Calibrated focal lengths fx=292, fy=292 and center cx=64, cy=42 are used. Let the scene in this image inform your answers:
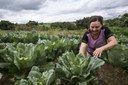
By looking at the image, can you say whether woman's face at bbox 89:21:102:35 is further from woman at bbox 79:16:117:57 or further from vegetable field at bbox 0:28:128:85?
vegetable field at bbox 0:28:128:85

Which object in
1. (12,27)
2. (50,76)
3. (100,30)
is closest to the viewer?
(50,76)

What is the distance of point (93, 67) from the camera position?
13.2 ft

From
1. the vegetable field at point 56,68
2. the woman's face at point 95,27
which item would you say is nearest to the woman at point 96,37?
the woman's face at point 95,27

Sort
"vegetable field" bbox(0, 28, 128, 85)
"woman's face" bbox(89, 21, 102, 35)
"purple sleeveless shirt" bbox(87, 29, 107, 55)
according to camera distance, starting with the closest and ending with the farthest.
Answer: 1. "vegetable field" bbox(0, 28, 128, 85)
2. "woman's face" bbox(89, 21, 102, 35)
3. "purple sleeveless shirt" bbox(87, 29, 107, 55)

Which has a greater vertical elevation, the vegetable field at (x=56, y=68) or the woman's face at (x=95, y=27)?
the woman's face at (x=95, y=27)

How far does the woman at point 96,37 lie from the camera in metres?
5.08

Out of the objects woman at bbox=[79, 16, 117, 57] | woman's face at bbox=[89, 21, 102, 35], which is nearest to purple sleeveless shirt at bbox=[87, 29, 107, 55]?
woman at bbox=[79, 16, 117, 57]

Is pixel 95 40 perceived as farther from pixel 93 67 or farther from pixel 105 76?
pixel 93 67

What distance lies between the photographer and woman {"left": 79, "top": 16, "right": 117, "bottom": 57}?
5.08 m

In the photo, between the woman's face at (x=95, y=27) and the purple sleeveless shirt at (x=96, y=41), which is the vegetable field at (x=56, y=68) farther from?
the woman's face at (x=95, y=27)

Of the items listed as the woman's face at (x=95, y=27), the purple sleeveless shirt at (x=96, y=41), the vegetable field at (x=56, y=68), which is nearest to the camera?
the vegetable field at (x=56, y=68)

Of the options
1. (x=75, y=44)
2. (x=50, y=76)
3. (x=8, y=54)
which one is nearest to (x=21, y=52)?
(x=8, y=54)

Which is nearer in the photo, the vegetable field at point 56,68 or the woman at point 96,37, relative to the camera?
the vegetable field at point 56,68

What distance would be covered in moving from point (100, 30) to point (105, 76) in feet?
2.85
